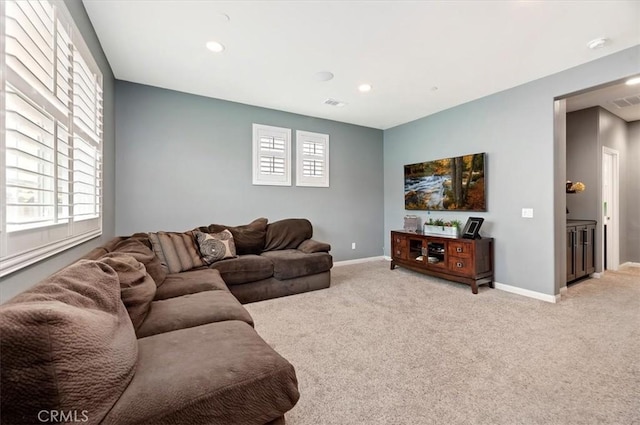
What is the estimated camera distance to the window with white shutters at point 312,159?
191 inches

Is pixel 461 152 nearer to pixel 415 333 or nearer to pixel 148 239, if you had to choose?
pixel 415 333

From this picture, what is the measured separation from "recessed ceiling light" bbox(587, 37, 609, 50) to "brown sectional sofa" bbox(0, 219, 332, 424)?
149 inches

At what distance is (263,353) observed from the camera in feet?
4.22

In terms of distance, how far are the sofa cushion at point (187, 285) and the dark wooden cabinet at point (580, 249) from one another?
4562mm

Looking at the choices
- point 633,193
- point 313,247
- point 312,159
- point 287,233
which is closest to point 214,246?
point 287,233

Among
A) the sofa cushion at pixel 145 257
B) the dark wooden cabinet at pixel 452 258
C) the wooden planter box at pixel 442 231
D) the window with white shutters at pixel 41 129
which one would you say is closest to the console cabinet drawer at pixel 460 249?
the dark wooden cabinet at pixel 452 258

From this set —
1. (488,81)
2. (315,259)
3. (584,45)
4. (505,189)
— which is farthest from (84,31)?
(505,189)

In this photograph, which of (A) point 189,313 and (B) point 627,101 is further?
(B) point 627,101

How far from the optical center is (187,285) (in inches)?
93.0

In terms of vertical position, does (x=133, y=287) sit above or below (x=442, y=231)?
below

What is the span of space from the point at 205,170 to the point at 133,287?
270 cm

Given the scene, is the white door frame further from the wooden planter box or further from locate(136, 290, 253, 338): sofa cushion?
locate(136, 290, 253, 338): sofa cushion

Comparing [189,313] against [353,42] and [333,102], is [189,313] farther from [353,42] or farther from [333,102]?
[333,102]

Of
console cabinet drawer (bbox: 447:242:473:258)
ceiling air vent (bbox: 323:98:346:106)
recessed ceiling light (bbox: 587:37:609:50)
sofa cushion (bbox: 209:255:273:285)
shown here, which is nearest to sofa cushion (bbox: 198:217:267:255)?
sofa cushion (bbox: 209:255:273:285)
